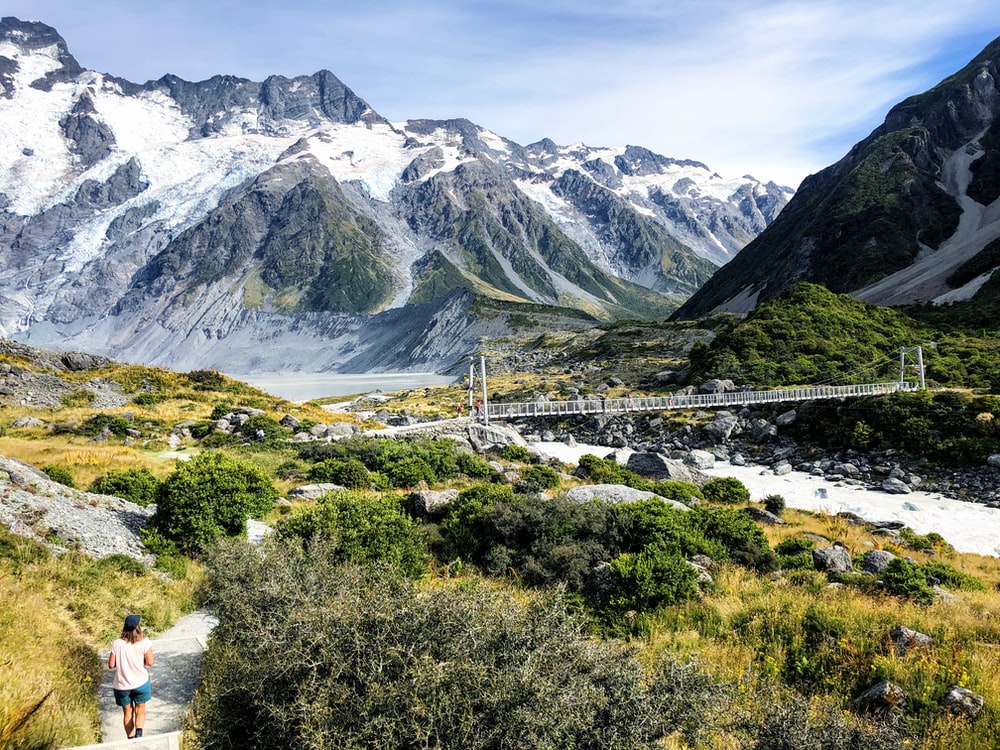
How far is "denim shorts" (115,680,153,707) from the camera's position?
23.8ft

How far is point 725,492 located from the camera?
25969mm

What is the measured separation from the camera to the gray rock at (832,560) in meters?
13.6

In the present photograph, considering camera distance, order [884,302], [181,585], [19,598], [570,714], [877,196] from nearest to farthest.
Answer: [570,714] < [19,598] < [181,585] < [884,302] < [877,196]

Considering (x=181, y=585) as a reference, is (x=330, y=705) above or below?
above

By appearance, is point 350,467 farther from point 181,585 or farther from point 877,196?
point 877,196

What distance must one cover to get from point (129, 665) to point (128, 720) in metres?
0.61

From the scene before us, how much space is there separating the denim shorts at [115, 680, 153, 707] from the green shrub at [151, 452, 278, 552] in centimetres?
649

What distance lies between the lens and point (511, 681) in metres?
5.32

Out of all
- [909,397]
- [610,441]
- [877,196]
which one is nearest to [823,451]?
[909,397]

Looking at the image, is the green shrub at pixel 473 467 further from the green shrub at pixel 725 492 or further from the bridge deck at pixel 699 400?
the bridge deck at pixel 699 400

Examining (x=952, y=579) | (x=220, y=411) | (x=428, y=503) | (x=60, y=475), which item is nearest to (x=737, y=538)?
(x=952, y=579)

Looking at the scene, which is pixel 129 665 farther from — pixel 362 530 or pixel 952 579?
pixel 952 579

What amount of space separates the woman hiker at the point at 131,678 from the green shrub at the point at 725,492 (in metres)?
22.2

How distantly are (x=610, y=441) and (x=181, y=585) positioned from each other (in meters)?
35.6
